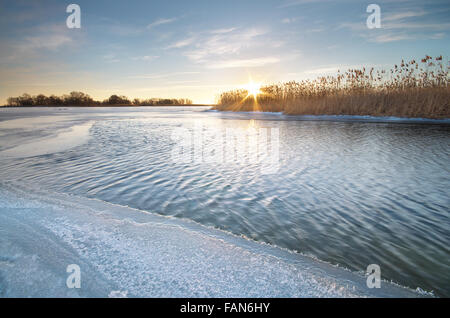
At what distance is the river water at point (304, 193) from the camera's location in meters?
2.22

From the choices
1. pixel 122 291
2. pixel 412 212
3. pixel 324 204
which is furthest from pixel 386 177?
pixel 122 291

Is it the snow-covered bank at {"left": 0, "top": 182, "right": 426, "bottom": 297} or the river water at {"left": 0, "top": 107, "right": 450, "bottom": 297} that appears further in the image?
the river water at {"left": 0, "top": 107, "right": 450, "bottom": 297}

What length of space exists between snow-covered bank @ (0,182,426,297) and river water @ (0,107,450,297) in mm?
286

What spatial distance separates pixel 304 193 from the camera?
11.8 feet

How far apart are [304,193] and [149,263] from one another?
8.41 feet

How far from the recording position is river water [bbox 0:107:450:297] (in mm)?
2221

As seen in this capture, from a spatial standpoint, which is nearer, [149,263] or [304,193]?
[149,263]

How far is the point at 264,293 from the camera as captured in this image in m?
1.55

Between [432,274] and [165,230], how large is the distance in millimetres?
2384

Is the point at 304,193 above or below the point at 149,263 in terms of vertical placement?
above

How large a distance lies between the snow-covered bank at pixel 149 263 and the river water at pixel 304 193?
29 cm

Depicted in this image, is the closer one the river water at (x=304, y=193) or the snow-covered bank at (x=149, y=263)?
the snow-covered bank at (x=149, y=263)

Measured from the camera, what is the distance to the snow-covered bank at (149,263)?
5.12 feet
